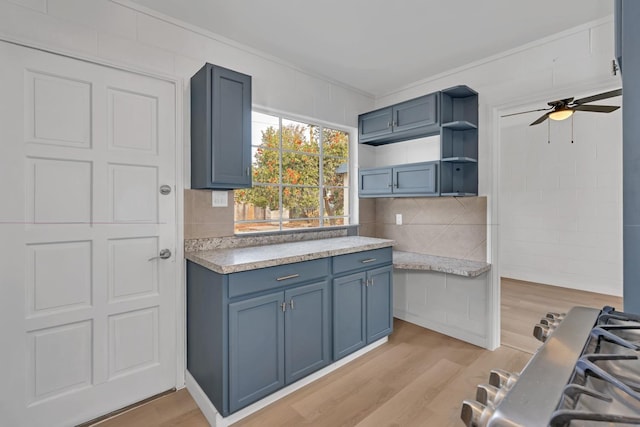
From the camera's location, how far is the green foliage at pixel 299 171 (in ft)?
9.10

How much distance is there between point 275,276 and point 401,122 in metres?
2.03

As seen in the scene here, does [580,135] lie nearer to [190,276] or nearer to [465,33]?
[465,33]

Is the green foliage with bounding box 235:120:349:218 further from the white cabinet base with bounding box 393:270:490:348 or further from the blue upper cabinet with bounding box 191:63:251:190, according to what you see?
the white cabinet base with bounding box 393:270:490:348

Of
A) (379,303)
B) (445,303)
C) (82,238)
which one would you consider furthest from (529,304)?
(82,238)

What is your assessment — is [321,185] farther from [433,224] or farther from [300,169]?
[433,224]

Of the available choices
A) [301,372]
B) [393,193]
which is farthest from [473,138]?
[301,372]

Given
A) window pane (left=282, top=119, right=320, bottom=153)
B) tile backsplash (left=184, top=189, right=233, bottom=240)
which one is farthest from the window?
tile backsplash (left=184, top=189, right=233, bottom=240)

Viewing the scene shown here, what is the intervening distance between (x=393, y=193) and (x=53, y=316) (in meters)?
2.76

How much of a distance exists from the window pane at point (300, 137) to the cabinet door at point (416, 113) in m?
0.82

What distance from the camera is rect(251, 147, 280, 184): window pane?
8.96 feet

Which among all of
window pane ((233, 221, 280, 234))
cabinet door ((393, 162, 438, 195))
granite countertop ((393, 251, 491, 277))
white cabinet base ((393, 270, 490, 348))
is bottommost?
white cabinet base ((393, 270, 490, 348))

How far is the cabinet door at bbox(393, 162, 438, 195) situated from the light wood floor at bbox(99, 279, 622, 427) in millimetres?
1423

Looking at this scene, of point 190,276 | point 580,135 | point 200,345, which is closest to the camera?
point 200,345

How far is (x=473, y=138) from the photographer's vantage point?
2.89 meters
